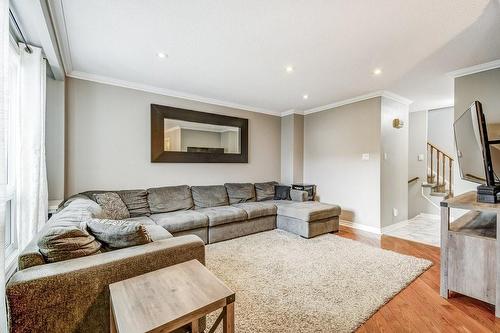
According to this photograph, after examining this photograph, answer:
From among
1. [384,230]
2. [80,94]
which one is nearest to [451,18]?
[384,230]

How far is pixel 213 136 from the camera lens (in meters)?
4.42

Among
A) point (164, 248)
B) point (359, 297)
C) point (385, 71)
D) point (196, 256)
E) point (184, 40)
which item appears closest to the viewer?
point (164, 248)

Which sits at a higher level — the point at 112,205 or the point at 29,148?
the point at 29,148

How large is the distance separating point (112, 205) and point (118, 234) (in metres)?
1.64

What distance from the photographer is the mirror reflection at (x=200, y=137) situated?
3.91m

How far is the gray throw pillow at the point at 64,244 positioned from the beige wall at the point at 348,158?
4.10 meters

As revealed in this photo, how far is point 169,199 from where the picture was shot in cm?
358

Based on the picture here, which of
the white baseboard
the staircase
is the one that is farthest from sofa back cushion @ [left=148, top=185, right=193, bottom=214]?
the staircase

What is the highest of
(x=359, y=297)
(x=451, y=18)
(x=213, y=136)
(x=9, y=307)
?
(x=451, y=18)

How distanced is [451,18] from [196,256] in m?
2.83

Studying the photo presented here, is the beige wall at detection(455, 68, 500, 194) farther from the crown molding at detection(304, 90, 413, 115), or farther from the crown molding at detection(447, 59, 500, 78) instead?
the crown molding at detection(304, 90, 413, 115)

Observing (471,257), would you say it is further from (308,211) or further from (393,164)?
(393,164)

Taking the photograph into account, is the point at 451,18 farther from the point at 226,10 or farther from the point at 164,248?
the point at 164,248

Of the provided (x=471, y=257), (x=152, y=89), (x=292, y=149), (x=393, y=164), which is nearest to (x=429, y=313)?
(x=471, y=257)
